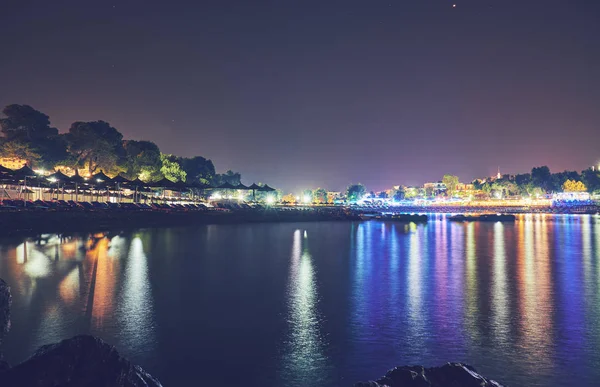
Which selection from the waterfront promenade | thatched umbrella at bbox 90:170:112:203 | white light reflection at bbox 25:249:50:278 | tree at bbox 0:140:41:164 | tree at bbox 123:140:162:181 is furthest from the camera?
tree at bbox 123:140:162:181

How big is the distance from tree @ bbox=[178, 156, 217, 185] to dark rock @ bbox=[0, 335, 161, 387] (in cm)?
11368

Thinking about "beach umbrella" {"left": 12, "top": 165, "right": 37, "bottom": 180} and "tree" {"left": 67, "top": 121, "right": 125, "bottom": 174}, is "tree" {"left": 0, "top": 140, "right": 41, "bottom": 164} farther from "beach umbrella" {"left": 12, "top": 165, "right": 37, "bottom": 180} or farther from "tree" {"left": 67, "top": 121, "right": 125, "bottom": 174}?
"beach umbrella" {"left": 12, "top": 165, "right": 37, "bottom": 180}

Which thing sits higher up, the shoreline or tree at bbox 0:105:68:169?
tree at bbox 0:105:68:169

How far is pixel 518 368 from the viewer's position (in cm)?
784

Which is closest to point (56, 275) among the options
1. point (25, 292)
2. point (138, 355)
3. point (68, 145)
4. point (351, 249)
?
point (25, 292)

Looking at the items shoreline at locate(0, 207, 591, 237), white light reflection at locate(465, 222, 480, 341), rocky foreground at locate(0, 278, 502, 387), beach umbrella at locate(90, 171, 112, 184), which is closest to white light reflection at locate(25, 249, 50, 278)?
shoreline at locate(0, 207, 591, 237)

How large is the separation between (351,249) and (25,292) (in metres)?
20.8

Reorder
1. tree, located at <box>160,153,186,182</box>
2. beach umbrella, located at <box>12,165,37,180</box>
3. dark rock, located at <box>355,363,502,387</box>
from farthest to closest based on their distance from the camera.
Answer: tree, located at <box>160,153,186,182</box>, beach umbrella, located at <box>12,165,37,180</box>, dark rock, located at <box>355,363,502,387</box>

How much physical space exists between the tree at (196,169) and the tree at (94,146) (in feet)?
146

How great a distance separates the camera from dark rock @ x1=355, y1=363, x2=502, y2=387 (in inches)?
183

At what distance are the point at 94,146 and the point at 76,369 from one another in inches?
2787

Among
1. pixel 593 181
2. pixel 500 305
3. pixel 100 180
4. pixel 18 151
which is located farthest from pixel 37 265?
pixel 593 181

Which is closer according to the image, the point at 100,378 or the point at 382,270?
the point at 100,378

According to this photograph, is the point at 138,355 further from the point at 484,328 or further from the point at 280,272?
the point at 280,272
